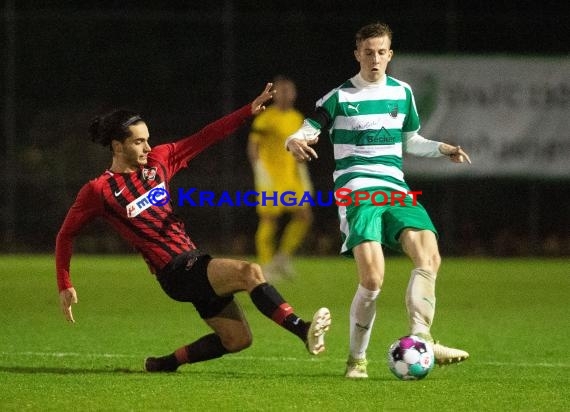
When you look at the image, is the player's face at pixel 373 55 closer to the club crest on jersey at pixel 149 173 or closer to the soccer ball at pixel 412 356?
the club crest on jersey at pixel 149 173

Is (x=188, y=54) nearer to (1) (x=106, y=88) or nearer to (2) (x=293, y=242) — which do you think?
(1) (x=106, y=88)

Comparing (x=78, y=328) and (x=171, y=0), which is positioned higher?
(x=171, y=0)

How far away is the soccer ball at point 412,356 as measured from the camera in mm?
6848

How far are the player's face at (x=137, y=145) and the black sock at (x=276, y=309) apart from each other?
1.07 m

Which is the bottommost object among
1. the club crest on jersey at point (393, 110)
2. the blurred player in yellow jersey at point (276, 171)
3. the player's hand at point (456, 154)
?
the blurred player in yellow jersey at point (276, 171)

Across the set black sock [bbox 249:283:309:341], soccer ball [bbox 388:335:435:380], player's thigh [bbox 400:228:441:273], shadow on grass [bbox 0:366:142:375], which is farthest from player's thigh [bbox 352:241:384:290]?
shadow on grass [bbox 0:366:142:375]

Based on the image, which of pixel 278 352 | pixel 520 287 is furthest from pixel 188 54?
pixel 278 352

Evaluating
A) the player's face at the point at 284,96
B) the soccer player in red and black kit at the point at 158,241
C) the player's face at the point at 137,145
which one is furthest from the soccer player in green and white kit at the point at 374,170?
the player's face at the point at 284,96

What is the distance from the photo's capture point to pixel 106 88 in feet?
58.9

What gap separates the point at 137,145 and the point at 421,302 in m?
1.82

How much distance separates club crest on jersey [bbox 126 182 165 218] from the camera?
7.25m

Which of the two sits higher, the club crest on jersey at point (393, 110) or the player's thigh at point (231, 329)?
the club crest on jersey at point (393, 110)

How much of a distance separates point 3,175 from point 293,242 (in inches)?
197

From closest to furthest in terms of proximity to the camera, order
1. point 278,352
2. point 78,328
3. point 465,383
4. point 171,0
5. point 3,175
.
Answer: point 465,383
point 278,352
point 78,328
point 3,175
point 171,0
